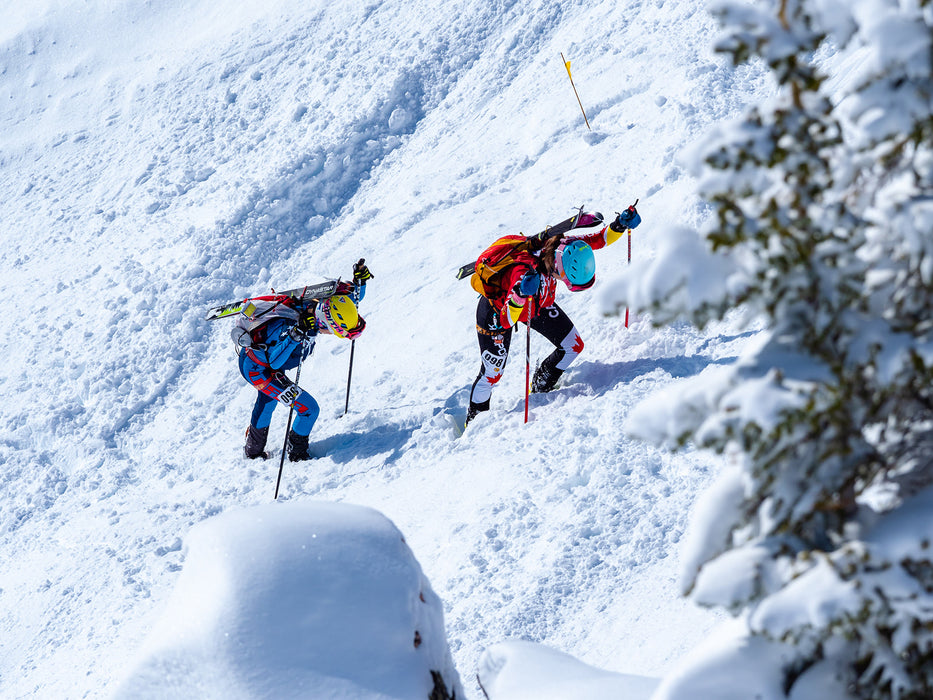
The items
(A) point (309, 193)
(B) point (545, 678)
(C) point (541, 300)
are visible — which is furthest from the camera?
(A) point (309, 193)

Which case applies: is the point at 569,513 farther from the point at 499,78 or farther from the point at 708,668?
the point at 499,78

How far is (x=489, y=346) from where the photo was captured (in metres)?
10.4

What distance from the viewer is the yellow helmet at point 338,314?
36.4ft

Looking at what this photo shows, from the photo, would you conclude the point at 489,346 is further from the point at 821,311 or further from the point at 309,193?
the point at 309,193

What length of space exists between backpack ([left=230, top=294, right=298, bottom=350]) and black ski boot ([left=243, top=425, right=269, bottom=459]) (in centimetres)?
140

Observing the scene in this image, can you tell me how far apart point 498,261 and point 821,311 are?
21.8 ft

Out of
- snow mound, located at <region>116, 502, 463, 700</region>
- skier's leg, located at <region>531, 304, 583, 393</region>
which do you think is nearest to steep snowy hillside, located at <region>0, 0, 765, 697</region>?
skier's leg, located at <region>531, 304, 583, 393</region>

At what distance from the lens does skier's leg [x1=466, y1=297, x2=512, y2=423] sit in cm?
1030

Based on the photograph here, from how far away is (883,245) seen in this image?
3.57m

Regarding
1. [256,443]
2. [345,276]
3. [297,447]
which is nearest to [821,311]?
[297,447]

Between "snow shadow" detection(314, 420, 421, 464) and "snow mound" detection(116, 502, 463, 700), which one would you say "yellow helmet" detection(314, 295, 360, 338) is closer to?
"snow shadow" detection(314, 420, 421, 464)

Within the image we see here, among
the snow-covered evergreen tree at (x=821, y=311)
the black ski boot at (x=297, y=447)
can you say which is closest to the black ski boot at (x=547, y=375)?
the black ski boot at (x=297, y=447)

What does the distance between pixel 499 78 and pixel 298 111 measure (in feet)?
13.7

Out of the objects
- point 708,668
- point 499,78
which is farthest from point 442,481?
point 499,78
